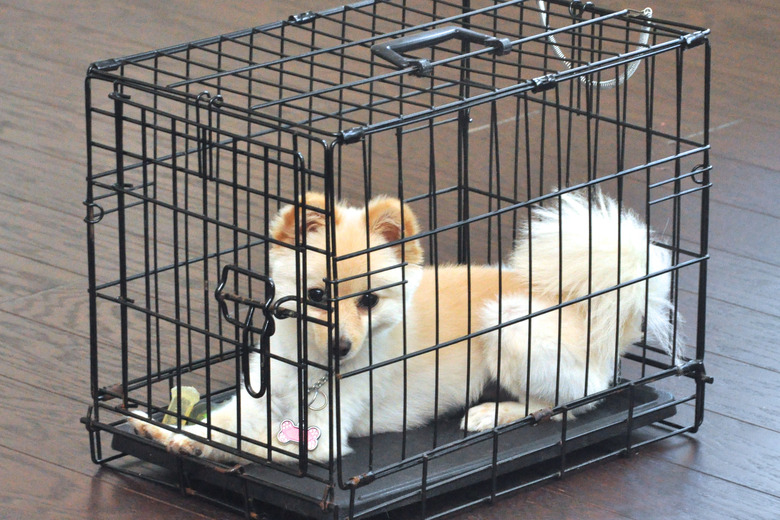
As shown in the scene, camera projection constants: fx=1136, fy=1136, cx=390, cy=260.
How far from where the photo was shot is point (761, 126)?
11.9 ft

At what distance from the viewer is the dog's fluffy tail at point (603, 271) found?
6.30ft

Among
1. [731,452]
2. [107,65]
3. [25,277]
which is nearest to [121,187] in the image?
[107,65]

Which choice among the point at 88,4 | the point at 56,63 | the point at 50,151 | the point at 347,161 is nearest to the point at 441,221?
the point at 347,161

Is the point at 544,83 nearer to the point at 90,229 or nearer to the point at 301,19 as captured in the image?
the point at 301,19

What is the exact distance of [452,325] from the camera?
1926 millimetres

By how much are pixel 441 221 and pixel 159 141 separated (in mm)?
909

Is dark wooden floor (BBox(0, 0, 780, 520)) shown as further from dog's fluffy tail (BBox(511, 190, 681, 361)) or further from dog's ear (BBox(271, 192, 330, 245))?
dog's ear (BBox(271, 192, 330, 245))

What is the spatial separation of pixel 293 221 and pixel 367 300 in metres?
0.16

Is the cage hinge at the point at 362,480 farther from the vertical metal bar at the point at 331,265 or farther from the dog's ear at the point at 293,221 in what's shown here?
the dog's ear at the point at 293,221

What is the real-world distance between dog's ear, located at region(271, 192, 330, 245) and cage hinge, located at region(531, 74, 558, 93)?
35 cm

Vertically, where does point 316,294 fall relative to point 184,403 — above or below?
above

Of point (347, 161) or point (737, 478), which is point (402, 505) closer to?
point (737, 478)

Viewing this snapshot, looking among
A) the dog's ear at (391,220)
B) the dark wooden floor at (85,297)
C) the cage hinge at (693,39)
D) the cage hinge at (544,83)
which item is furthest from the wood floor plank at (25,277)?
the cage hinge at (693,39)

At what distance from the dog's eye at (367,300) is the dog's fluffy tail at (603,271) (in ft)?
1.01
